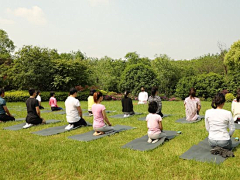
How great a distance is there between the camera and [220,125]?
13.9 ft

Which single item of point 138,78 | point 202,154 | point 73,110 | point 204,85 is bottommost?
point 202,154

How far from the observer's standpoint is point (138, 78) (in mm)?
22812

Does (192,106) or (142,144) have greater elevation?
(192,106)

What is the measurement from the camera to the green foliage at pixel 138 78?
73.5 ft

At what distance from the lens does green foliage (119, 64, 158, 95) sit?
22.4 metres

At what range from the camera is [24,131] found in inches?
271

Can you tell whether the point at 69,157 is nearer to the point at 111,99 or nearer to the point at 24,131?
the point at 24,131

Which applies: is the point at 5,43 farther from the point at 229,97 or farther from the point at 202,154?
the point at 202,154

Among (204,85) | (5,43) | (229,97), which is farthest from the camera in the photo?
(5,43)

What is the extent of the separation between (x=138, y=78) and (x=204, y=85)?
6.66 metres

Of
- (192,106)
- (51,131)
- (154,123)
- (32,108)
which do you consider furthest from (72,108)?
(192,106)

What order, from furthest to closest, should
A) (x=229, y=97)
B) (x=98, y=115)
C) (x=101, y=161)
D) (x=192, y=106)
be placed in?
(x=229, y=97)
(x=192, y=106)
(x=98, y=115)
(x=101, y=161)

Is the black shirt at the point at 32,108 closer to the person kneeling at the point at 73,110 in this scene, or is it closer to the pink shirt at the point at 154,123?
the person kneeling at the point at 73,110

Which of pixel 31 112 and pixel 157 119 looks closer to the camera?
pixel 157 119
